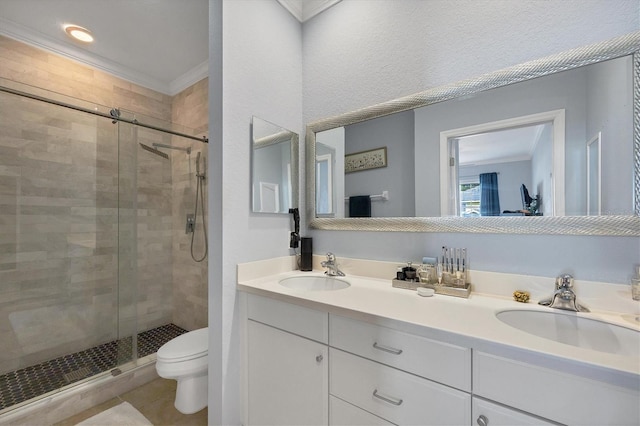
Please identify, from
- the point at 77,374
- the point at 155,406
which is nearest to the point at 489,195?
the point at 155,406

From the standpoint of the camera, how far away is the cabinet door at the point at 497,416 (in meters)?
0.68

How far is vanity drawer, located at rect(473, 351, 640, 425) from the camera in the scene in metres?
0.60

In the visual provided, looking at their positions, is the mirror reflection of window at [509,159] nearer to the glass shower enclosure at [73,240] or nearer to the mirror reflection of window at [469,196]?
the mirror reflection of window at [469,196]

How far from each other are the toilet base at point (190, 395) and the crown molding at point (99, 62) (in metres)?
2.60

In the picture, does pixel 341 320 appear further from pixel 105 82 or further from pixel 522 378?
pixel 105 82

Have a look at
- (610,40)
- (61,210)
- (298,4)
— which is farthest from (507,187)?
(61,210)

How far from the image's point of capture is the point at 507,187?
118 cm

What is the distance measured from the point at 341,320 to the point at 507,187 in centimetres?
97

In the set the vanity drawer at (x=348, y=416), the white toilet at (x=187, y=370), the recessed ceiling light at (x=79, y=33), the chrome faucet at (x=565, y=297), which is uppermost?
the recessed ceiling light at (x=79, y=33)

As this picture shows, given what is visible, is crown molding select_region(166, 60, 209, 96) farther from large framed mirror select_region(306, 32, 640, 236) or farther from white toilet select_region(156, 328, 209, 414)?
white toilet select_region(156, 328, 209, 414)

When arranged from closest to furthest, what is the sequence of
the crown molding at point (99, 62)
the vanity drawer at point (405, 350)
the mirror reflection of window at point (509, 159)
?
the vanity drawer at point (405, 350), the mirror reflection of window at point (509, 159), the crown molding at point (99, 62)

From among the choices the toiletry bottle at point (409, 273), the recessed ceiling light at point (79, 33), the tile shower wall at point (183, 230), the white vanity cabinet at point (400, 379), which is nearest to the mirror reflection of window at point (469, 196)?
the toiletry bottle at point (409, 273)

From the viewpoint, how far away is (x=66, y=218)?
207 cm

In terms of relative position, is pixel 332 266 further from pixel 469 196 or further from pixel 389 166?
pixel 469 196
